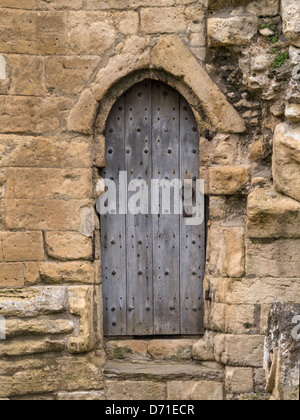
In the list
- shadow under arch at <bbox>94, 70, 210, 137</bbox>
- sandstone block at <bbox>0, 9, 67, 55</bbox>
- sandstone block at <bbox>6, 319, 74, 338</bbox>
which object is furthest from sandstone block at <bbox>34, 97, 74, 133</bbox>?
sandstone block at <bbox>6, 319, 74, 338</bbox>

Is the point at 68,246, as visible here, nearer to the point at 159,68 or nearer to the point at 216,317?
the point at 216,317

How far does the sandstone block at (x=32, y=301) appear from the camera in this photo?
17.5 feet

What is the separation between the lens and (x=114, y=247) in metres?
5.72

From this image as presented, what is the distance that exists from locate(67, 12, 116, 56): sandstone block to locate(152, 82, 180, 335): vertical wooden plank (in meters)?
0.58

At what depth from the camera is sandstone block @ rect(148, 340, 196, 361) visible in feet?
18.7

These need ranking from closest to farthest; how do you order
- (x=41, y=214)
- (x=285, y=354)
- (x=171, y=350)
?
(x=285, y=354), (x=41, y=214), (x=171, y=350)

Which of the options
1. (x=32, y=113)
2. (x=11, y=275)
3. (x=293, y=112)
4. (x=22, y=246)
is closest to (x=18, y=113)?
(x=32, y=113)

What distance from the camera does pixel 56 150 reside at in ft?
17.8

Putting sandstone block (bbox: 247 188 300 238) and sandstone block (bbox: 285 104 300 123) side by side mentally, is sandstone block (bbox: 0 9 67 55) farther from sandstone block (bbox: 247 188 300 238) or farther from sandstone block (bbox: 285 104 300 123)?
sandstone block (bbox: 247 188 300 238)

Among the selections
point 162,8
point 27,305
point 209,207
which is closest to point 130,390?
point 27,305
